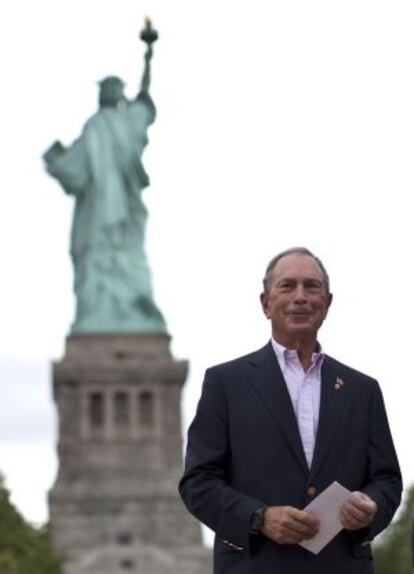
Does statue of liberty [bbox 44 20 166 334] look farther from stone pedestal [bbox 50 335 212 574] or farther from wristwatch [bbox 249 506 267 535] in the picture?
wristwatch [bbox 249 506 267 535]

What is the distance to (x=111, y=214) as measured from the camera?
97.1 m

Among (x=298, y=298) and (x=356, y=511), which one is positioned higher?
(x=298, y=298)

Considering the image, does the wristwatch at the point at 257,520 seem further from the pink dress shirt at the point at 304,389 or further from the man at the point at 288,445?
the pink dress shirt at the point at 304,389

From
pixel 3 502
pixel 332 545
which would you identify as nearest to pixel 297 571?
pixel 332 545

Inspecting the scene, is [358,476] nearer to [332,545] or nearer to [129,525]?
[332,545]

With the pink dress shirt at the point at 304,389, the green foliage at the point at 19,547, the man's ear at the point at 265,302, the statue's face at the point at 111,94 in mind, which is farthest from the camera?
the statue's face at the point at 111,94

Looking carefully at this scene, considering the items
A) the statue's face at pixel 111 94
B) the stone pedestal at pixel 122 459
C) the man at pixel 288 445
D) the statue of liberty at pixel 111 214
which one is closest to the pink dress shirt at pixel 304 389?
the man at pixel 288 445

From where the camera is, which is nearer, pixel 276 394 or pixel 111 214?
pixel 276 394

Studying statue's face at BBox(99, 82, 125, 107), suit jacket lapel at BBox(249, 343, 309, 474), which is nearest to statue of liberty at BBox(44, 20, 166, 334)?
statue's face at BBox(99, 82, 125, 107)

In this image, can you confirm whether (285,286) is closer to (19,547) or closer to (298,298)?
(298,298)

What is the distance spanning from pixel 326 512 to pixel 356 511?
106 mm

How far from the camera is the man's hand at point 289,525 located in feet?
27.5

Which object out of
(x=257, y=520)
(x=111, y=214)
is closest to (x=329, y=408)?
(x=257, y=520)

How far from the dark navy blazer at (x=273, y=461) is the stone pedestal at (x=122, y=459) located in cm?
8326
